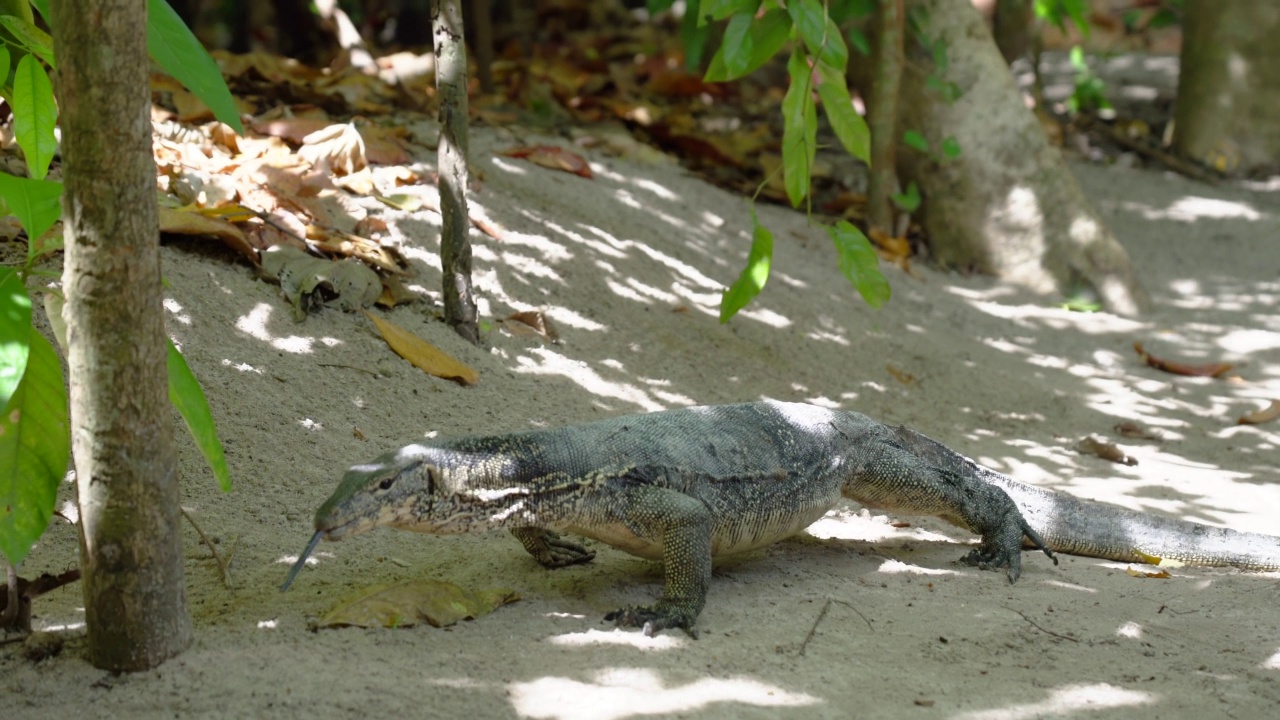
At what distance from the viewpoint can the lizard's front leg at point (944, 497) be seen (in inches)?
169

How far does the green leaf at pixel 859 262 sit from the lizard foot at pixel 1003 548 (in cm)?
92

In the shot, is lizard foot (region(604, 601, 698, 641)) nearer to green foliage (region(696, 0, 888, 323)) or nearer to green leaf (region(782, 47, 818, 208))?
green foliage (region(696, 0, 888, 323))

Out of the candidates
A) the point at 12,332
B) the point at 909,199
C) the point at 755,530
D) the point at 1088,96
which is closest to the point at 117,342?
the point at 12,332

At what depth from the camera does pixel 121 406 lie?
2.79 m

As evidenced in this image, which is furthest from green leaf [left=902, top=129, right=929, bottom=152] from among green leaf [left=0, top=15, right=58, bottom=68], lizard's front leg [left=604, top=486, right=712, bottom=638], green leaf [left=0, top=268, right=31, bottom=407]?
green leaf [left=0, top=268, right=31, bottom=407]

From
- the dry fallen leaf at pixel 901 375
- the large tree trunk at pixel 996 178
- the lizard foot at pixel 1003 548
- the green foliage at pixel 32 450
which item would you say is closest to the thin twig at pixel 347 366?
the green foliage at pixel 32 450

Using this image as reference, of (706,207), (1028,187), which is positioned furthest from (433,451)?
(1028,187)

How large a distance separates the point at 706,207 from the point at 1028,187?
84.4 inches

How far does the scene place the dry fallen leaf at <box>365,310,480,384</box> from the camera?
504 cm

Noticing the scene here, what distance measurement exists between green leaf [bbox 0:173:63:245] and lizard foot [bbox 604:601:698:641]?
178 cm

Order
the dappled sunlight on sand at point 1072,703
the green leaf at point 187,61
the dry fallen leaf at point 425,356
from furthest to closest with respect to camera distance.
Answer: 1. the dry fallen leaf at point 425,356
2. the dappled sunlight on sand at point 1072,703
3. the green leaf at point 187,61

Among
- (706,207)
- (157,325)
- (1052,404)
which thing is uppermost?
(157,325)

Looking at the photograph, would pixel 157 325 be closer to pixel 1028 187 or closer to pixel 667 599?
pixel 667 599

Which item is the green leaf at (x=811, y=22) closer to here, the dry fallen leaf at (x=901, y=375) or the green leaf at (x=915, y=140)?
the dry fallen leaf at (x=901, y=375)
